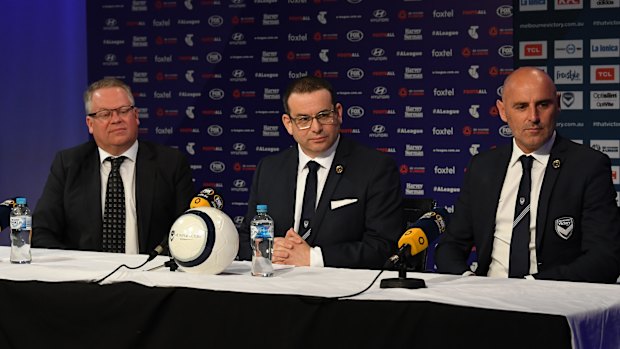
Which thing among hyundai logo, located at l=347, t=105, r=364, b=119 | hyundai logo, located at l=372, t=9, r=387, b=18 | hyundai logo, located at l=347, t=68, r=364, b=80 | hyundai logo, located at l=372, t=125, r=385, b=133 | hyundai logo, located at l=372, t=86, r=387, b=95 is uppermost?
hyundai logo, located at l=372, t=9, r=387, b=18

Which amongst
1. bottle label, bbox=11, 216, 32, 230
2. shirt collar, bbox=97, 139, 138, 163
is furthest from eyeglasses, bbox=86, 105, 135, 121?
bottle label, bbox=11, 216, 32, 230

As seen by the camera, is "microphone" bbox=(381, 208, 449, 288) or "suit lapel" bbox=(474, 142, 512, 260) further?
"suit lapel" bbox=(474, 142, 512, 260)

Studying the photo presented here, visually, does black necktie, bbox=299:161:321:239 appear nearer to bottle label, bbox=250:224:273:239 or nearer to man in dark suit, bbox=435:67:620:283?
man in dark suit, bbox=435:67:620:283

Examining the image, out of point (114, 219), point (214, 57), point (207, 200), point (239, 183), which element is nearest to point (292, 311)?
point (207, 200)

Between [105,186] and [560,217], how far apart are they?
220cm

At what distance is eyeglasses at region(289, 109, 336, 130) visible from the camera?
14.2 feet

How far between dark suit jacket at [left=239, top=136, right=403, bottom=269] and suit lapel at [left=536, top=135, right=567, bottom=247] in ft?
2.17

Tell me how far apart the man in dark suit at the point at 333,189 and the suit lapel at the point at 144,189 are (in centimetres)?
58

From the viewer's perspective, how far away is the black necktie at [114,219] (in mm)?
4770

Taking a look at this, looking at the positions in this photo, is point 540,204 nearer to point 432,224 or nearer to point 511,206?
point 511,206

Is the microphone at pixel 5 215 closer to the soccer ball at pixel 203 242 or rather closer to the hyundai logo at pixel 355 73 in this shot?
the soccer ball at pixel 203 242

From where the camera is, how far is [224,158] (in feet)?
28.7

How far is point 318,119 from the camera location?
4332 millimetres

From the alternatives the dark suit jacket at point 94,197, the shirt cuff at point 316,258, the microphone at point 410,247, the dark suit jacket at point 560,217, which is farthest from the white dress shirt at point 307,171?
the microphone at point 410,247
